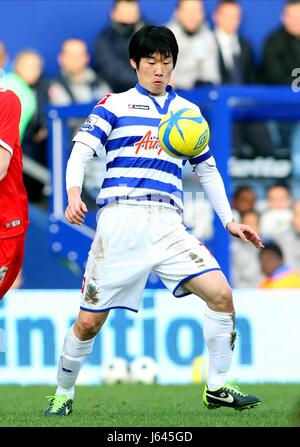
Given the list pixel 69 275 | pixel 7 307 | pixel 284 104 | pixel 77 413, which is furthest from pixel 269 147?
pixel 77 413

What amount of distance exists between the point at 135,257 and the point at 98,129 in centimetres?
84

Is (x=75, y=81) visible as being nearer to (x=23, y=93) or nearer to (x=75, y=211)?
(x=23, y=93)

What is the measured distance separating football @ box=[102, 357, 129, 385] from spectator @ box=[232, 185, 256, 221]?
3.17 metres

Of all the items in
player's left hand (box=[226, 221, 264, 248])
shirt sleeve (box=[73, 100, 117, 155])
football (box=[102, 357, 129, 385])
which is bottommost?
football (box=[102, 357, 129, 385])

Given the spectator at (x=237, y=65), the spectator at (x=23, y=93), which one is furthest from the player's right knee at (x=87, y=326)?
the spectator at (x=237, y=65)

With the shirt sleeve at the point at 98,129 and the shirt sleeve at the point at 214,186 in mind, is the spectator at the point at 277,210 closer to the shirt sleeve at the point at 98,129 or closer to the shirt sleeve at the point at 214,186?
the shirt sleeve at the point at 214,186

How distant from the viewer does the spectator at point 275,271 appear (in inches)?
538

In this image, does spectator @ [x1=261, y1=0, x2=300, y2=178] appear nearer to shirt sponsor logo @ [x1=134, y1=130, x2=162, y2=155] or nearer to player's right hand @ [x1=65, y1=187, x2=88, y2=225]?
shirt sponsor logo @ [x1=134, y1=130, x2=162, y2=155]

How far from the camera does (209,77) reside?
14.9 metres

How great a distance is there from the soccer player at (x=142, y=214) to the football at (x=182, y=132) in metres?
0.10

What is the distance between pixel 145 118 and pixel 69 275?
7.26 metres

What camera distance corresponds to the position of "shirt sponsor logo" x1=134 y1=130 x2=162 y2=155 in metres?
7.71

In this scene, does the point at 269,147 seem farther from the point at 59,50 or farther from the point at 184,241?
the point at 184,241

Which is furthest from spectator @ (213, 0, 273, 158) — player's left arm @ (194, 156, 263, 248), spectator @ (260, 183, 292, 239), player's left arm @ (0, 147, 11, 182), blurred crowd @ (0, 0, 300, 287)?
player's left arm @ (0, 147, 11, 182)
